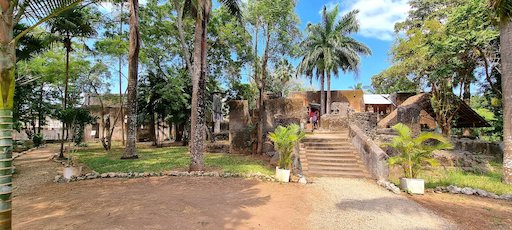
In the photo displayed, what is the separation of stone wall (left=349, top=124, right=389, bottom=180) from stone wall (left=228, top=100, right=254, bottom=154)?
6.02m

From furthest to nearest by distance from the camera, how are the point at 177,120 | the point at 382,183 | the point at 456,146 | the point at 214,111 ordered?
the point at 214,111 < the point at 177,120 < the point at 456,146 < the point at 382,183

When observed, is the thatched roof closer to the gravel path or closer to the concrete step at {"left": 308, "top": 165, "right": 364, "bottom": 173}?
the concrete step at {"left": 308, "top": 165, "right": 364, "bottom": 173}

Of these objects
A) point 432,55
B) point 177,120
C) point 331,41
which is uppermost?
point 331,41

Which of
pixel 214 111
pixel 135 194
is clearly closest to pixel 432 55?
pixel 135 194

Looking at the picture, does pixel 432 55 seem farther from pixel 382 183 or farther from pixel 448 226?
pixel 448 226

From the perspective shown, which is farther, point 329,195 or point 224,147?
point 224,147

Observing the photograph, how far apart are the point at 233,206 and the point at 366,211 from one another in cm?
268

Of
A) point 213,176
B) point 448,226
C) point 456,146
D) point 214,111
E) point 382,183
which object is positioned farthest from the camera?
point 214,111

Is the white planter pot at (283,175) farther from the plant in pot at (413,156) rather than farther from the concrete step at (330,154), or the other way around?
the plant in pot at (413,156)

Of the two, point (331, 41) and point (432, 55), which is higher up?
point (331, 41)

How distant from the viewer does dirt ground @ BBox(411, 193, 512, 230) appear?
483 cm

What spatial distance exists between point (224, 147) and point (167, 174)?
714 centimetres

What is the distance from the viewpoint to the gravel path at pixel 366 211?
4648 mm

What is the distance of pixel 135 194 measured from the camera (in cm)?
A: 611
